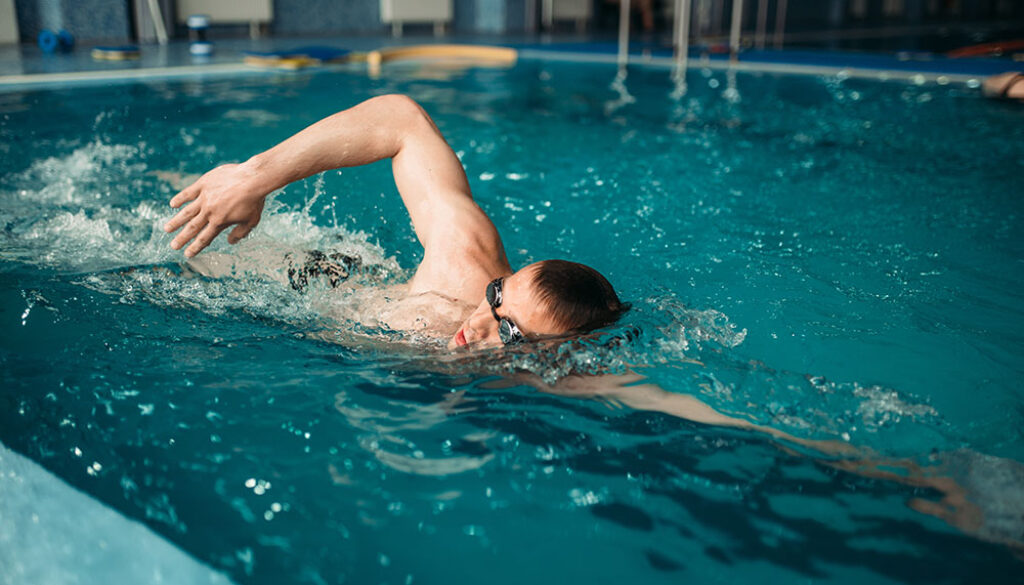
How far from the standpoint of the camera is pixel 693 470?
1.90 meters

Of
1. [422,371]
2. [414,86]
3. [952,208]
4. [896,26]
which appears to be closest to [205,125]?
[414,86]

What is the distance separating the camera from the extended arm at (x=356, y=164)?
7.35ft

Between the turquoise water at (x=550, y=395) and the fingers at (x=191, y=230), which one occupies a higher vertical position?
the fingers at (x=191, y=230)

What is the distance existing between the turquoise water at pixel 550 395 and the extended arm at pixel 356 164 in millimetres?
436

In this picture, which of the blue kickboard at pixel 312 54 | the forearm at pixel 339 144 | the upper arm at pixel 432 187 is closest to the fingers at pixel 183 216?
the forearm at pixel 339 144

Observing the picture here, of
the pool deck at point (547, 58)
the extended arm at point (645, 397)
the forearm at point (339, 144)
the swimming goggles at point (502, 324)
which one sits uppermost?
the pool deck at point (547, 58)

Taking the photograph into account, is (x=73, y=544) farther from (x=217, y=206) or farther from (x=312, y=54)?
(x=312, y=54)

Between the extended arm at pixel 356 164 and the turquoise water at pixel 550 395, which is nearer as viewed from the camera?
the turquoise water at pixel 550 395

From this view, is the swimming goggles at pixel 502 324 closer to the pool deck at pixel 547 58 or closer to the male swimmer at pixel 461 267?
the male swimmer at pixel 461 267

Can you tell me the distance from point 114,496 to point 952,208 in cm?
450

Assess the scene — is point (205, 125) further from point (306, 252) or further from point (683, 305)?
point (683, 305)

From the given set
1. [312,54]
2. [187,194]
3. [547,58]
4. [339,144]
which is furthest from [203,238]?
[547,58]

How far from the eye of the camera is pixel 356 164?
2.64m

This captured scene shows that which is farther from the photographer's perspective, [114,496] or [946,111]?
[946,111]
